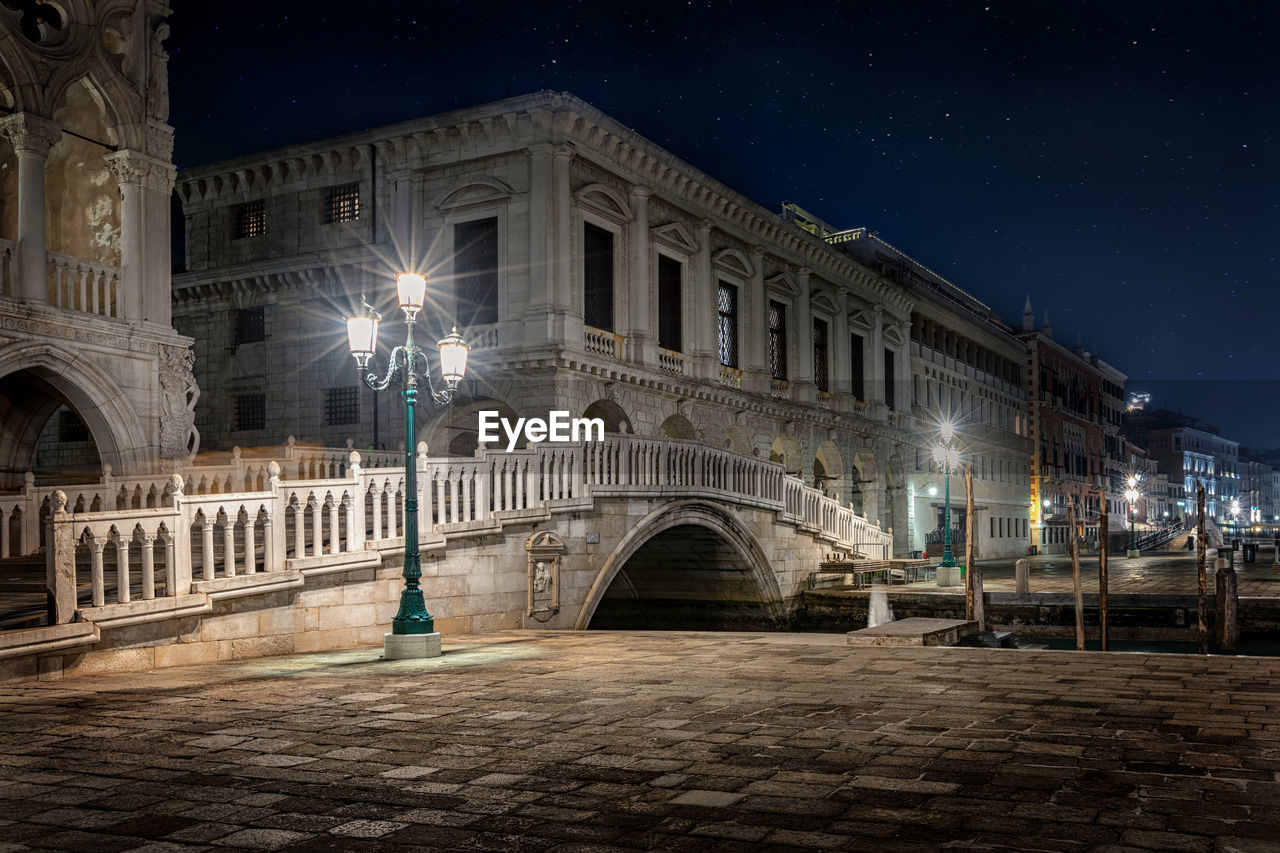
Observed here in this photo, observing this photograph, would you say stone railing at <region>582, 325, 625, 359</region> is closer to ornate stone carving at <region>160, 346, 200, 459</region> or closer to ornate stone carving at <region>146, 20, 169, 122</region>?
ornate stone carving at <region>160, 346, 200, 459</region>

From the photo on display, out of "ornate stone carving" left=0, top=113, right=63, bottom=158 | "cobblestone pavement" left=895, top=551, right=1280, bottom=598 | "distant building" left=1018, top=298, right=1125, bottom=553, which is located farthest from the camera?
"distant building" left=1018, top=298, right=1125, bottom=553

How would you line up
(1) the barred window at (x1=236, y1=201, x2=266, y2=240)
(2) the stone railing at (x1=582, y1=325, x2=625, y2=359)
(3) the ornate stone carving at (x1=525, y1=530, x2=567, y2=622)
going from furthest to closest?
1. (1) the barred window at (x1=236, y1=201, x2=266, y2=240)
2. (2) the stone railing at (x1=582, y1=325, x2=625, y2=359)
3. (3) the ornate stone carving at (x1=525, y1=530, x2=567, y2=622)

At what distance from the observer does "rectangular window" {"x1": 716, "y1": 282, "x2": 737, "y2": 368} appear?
31234 millimetres

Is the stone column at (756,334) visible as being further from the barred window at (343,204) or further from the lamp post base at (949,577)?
the barred window at (343,204)

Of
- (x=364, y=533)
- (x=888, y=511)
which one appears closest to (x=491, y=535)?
(x=364, y=533)

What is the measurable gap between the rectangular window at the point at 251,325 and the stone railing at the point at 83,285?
37.0 ft

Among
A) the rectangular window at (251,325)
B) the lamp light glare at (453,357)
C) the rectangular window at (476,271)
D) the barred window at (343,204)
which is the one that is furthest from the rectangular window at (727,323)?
the lamp light glare at (453,357)

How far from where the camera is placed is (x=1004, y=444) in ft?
183

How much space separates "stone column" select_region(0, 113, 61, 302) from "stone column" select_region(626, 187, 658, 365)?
13887 mm

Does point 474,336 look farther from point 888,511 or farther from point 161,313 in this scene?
point 888,511

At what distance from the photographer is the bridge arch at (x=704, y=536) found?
60.0 ft

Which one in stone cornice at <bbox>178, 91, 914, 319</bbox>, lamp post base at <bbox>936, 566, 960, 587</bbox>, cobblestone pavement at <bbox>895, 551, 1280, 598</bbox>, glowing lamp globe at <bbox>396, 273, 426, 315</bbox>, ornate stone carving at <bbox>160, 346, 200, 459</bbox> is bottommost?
cobblestone pavement at <bbox>895, 551, 1280, 598</bbox>

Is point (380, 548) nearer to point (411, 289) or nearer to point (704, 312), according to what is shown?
point (411, 289)

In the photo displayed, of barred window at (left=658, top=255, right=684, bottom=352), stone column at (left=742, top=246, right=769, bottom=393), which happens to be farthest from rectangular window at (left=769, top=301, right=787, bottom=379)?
barred window at (left=658, top=255, right=684, bottom=352)
